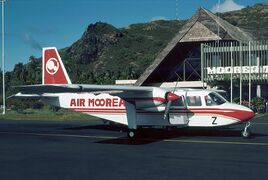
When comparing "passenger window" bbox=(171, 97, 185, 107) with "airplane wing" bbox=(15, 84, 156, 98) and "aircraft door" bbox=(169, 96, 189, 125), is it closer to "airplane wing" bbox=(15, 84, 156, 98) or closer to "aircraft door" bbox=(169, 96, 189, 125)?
"aircraft door" bbox=(169, 96, 189, 125)

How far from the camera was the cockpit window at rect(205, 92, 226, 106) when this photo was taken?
22.0m

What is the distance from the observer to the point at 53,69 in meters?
28.0

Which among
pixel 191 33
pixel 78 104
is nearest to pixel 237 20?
pixel 191 33

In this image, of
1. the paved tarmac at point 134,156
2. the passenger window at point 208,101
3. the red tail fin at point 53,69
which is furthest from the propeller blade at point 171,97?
the red tail fin at point 53,69

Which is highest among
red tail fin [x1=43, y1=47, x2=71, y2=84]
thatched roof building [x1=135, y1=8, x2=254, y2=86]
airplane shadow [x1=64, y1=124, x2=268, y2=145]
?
thatched roof building [x1=135, y1=8, x2=254, y2=86]

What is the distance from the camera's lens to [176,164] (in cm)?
1431

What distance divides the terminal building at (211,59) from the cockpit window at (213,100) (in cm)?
3221

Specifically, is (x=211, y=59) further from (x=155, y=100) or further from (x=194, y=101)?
(x=155, y=100)

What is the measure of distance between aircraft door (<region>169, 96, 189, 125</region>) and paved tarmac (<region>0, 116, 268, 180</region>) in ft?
3.16

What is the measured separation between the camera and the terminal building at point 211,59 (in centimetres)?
5588

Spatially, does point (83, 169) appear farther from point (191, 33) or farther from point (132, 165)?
point (191, 33)

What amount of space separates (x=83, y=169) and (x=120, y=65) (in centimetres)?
11933

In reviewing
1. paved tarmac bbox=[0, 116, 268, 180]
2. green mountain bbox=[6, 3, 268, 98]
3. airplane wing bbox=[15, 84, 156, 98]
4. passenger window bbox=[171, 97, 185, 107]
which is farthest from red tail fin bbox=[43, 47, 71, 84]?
green mountain bbox=[6, 3, 268, 98]

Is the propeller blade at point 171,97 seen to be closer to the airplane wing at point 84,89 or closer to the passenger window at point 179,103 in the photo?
the passenger window at point 179,103
